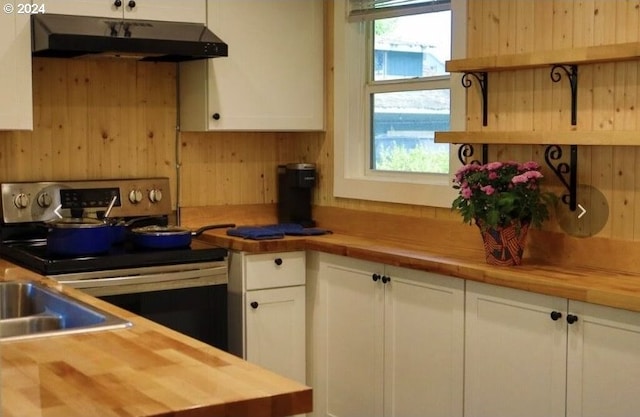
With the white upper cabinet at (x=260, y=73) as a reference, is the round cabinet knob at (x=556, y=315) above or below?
below

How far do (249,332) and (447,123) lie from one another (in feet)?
4.09

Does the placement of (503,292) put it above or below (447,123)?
below

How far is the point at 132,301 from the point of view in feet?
12.0

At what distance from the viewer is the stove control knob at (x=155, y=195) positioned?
4.28m

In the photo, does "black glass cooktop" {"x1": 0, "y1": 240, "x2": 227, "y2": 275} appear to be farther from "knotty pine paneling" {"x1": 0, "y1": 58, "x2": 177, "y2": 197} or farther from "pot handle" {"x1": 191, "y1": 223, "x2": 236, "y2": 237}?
"knotty pine paneling" {"x1": 0, "y1": 58, "x2": 177, "y2": 197}

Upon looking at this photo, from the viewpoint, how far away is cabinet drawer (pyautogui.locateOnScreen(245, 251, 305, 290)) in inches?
156

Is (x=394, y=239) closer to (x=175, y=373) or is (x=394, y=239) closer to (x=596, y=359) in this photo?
(x=596, y=359)

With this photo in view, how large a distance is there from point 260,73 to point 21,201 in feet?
4.01

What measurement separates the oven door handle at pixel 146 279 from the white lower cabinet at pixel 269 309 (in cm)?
15

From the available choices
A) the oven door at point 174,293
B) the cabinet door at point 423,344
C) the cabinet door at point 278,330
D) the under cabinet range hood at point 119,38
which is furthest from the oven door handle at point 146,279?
the under cabinet range hood at point 119,38

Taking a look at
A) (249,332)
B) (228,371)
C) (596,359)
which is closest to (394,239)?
(249,332)

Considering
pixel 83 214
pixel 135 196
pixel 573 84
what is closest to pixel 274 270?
pixel 135 196

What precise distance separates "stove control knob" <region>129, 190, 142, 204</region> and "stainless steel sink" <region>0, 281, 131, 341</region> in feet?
3.95

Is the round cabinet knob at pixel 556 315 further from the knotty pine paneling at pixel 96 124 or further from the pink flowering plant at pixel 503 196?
the knotty pine paneling at pixel 96 124
